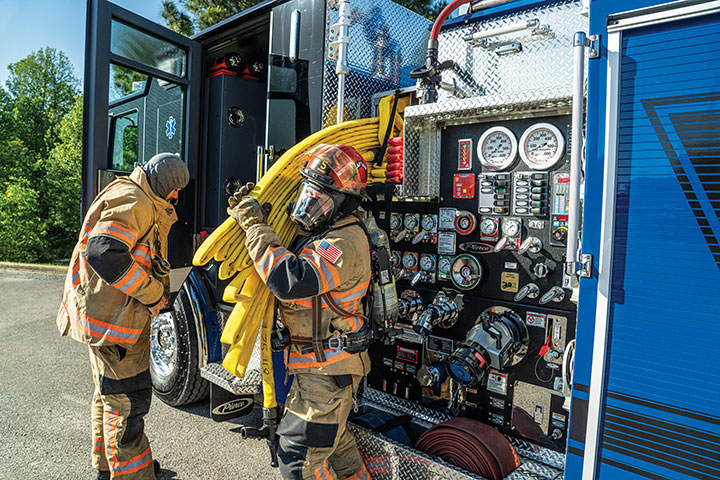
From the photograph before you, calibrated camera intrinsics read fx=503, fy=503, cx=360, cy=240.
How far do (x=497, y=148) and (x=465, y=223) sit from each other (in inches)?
18.5

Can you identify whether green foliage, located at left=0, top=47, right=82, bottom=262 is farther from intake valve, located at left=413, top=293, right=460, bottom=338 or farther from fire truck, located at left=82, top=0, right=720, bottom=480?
intake valve, located at left=413, top=293, right=460, bottom=338

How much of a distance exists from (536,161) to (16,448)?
4.03 meters

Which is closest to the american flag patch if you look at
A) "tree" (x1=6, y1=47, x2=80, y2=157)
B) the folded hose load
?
the folded hose load

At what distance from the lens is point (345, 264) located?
2508mm

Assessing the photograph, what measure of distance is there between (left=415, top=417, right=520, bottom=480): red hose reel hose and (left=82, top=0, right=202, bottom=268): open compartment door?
106 inches

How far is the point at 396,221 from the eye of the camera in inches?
132

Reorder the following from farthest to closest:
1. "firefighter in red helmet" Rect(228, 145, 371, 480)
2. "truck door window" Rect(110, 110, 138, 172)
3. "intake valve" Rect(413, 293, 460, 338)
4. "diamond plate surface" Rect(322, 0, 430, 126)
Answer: "truck door window" Rect(110, 110, 138, 172), "diamond plate surface" Rect(322, 0, 430, 126), "intake valve" Rect(413, 293, 460, 338), "firefighter in red helmet" Rect(228, 145, 371, 480)

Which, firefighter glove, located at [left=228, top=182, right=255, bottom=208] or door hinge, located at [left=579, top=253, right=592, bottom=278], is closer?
door hinge, located at [left=579, top=253, right=592, bottom=278]

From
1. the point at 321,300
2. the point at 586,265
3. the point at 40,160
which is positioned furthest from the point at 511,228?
the point at 40,160

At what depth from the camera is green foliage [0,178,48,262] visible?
1861cm

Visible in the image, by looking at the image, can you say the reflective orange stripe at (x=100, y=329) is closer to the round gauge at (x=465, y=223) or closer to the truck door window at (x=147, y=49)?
the truck door window at (x=147, y=49)

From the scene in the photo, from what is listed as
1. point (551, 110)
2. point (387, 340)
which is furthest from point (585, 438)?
point (551, 110)

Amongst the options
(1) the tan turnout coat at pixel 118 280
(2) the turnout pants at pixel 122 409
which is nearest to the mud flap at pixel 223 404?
(2) the turnout pants at pixel 122 409

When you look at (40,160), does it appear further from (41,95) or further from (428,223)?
(428,223)
